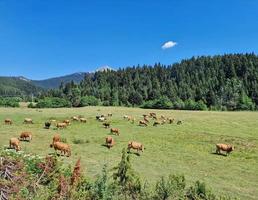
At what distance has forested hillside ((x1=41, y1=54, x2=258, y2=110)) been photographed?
402ft

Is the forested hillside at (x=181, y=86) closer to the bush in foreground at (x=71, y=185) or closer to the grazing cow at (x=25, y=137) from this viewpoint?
the grazing cow at (x=25, y=137)

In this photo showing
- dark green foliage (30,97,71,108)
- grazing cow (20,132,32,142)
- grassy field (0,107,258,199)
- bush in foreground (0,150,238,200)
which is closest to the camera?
bush in foreground (0,150,238,200)

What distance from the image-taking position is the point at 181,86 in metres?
149

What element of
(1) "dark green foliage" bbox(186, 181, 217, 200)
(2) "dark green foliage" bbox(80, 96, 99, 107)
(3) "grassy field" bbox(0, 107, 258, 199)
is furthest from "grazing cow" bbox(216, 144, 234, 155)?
(2) "dark green foliage" bbox(80, 96, 99, 107)

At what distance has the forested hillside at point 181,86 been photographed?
402 ft

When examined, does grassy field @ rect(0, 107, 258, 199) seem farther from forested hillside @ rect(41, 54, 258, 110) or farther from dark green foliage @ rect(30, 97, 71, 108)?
forested hillside @ rect(41, 54, 258, 110)

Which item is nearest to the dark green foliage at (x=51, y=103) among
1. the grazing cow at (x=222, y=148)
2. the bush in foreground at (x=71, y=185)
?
the grazing cow at (x=222, y=148)

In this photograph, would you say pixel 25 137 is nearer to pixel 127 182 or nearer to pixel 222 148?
pixel 222 148

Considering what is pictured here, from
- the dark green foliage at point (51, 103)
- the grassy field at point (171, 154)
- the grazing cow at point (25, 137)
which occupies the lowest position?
the grassy field at point (171, 154)

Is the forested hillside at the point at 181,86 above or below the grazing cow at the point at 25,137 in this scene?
above

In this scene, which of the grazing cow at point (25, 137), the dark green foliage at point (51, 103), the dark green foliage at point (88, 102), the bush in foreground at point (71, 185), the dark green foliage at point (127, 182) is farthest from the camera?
the dark green foliage at point (88, 102)

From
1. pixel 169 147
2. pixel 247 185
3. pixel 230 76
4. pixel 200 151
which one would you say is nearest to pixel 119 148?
pixel 169 147

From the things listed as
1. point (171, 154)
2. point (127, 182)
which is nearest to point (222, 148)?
point (171, 154)

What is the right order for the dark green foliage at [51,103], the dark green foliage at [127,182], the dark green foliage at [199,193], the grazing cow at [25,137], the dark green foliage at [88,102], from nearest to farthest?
the dark green foliage at [127,182]
the dark green foliage at [199,193]
the grazing cow at [25,137]
the dark green foliage at [51,103]
the dark green foliage at [88,102]
